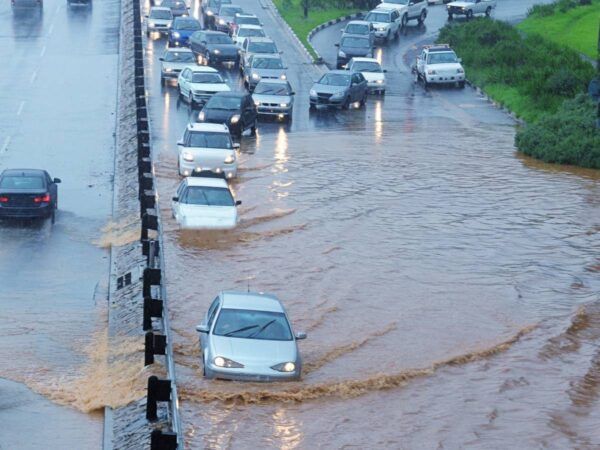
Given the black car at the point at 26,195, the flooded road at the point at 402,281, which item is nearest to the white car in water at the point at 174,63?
the flooded road at the point at 402,281

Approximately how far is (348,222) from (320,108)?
54.2ft

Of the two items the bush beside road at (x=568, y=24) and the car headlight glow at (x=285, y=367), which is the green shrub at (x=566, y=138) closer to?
the bush beside road at (x=568, y=24)

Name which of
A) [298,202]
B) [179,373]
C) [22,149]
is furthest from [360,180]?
[179,373]

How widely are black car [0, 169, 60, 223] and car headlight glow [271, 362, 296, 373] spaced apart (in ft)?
46.2

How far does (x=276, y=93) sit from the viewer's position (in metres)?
47.9

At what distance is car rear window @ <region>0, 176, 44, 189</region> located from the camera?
1314 inches

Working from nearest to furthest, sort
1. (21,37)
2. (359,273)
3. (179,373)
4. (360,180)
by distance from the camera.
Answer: (179,373), (359,273), (360,180), (21,37)

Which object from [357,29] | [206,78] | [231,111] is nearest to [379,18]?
[357,29]

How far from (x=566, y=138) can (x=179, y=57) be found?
1708 cm

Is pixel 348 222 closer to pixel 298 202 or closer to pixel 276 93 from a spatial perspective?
pixel 298 202

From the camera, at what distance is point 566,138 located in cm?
4278

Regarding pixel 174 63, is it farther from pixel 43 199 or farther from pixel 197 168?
pixel 43 199

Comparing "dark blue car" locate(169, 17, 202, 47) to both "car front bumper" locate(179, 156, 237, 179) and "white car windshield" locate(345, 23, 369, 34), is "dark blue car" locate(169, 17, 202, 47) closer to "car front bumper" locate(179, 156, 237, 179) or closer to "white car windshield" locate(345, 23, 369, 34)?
"white car windshield" locate(345, 23, 369, 34)

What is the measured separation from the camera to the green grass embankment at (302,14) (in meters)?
70.1
